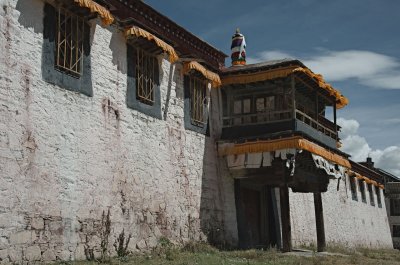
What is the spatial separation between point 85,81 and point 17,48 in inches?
71.2

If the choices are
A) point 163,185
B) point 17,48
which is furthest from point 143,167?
point 17,48

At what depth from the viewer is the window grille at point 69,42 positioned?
10031 mm

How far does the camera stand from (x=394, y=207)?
128 feet

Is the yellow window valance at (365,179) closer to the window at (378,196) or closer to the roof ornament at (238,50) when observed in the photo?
the window at (378,196)

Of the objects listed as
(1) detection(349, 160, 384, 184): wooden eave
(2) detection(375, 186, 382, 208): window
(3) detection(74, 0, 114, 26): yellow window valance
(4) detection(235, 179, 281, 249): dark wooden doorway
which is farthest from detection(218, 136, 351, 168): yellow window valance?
(2) detection(375, 186, 382, 208): window

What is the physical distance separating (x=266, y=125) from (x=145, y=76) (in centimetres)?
433

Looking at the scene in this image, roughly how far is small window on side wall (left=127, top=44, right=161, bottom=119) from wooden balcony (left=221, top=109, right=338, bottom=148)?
11.3 feet

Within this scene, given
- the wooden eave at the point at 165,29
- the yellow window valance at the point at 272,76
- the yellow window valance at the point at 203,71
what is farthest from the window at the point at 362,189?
the yellow window valance at the point at 203,71

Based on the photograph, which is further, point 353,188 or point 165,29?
point 353,188

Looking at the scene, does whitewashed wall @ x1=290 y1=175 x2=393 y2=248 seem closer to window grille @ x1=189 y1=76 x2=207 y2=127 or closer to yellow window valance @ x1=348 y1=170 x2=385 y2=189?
yellow window valance @ x1=348 y1=170 x2=385 y2=189

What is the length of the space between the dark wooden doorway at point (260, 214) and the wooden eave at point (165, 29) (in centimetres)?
433

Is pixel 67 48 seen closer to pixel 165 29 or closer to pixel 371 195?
pixel 165 29

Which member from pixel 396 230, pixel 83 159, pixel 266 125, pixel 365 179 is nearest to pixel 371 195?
pixel 365 179

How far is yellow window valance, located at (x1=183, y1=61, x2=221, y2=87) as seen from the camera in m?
14.3
